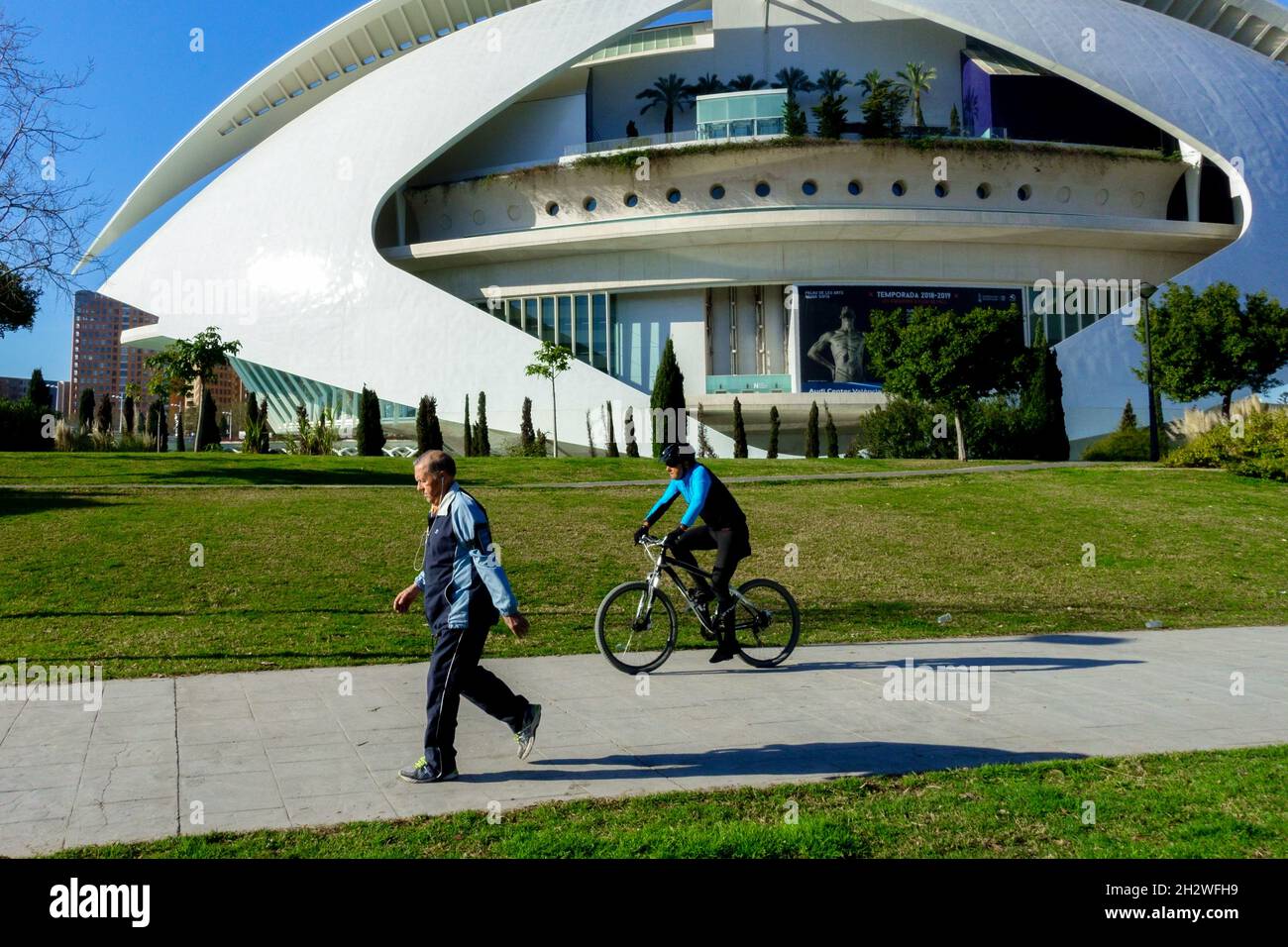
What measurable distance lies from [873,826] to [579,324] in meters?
33.5

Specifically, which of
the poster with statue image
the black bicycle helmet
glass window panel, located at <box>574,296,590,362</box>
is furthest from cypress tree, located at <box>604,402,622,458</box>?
the black bicycle helmet

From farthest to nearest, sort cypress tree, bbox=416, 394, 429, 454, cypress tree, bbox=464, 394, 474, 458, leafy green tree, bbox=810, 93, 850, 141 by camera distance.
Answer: leafy green tree, bbox=810, 93, 850, 141 < cypress tree, bbox=464, 394, 474, 458 < cypress tree, bbox=416, 394, 429, 454

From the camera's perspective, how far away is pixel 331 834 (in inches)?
164

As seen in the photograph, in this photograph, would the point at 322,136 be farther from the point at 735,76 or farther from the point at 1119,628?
the point at 1119,628

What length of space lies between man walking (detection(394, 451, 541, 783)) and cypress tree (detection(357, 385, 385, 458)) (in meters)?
25.9

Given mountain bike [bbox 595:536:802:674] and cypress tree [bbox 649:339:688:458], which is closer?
mountain bike [bbox 595:536:802:674]

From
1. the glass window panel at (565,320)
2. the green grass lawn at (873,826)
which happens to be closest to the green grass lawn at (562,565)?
the green grass lawn at (873,826)

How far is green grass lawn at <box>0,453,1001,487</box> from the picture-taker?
1844 cm

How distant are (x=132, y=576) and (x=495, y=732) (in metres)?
6.64

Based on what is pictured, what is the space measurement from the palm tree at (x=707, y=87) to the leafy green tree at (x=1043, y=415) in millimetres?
16289

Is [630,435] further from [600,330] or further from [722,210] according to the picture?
[722,210]

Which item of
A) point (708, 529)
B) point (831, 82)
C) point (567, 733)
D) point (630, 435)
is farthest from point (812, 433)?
point (567, 733)

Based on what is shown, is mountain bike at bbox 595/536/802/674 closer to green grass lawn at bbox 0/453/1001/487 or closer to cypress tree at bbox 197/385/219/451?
green grass lawn at bbox 0/453/1001/487

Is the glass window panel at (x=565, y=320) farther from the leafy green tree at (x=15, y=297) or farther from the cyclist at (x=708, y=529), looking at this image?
the cyclist at (x=708, y=529)
